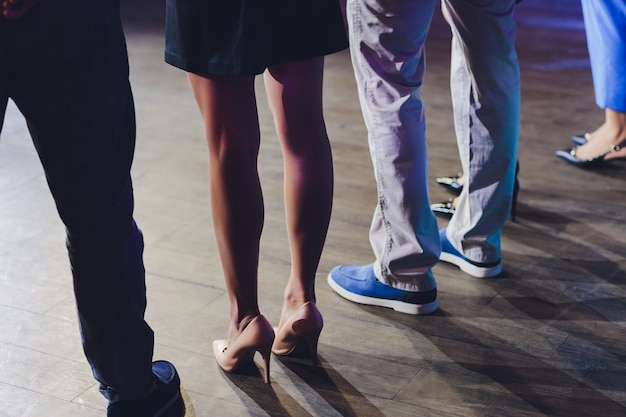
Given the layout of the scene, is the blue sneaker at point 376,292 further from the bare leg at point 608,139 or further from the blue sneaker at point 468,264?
the bare leg at point 608,139

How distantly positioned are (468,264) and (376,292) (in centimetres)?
26

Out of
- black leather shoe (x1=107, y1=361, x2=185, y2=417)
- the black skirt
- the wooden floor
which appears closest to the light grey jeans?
the wooden floor

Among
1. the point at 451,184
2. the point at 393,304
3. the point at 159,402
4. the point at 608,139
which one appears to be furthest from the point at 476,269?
the point at 608,139

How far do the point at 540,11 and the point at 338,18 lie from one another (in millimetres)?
3618

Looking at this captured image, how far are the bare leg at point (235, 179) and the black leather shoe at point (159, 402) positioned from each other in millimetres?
160

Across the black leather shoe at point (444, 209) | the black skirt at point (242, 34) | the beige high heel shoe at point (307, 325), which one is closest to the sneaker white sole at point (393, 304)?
the beige high heel shoe at point (307, 325)

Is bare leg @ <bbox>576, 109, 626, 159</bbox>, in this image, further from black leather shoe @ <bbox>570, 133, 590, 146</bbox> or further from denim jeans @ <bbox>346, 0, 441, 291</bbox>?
denim jeans @ <bbox>346, 0, 441, 291</bbox>

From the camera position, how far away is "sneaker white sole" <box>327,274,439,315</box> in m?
1.73

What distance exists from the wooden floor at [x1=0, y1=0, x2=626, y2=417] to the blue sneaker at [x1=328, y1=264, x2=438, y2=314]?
0.08 feet

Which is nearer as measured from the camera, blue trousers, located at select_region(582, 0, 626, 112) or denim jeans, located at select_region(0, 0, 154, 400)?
denim jeans, located at select_region(0, 0, 154, 400)

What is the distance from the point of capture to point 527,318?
5.63 feet

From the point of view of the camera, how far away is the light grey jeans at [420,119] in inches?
62.5

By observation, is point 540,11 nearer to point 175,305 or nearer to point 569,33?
point 569,33

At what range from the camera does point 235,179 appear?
4.60 ft
